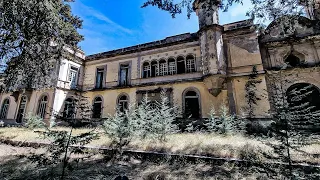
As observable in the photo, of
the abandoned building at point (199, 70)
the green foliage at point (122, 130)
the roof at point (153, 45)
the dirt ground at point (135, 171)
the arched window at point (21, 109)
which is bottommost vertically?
the dirt ground at point (135, 171)

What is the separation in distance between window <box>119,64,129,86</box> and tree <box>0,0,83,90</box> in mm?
6125

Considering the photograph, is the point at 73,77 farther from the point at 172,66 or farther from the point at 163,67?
the point at 172,66

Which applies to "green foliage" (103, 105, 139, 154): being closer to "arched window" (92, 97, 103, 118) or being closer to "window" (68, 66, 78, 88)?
"arched window" (92, 97, 103, 118)

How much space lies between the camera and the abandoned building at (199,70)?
41.9 feet

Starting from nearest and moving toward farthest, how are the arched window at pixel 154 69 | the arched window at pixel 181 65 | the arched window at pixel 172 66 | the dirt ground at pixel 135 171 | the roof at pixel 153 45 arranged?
1. the dirt ground at pixel 135 171
2. the arched window at pixel 181 65
3. the roof at pixel 153 45
4. the arched window at pixel 172 66
5. the arched window at pixel 154 69

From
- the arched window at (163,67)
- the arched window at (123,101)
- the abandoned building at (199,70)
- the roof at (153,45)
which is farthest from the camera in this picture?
the arched window at (123,101)

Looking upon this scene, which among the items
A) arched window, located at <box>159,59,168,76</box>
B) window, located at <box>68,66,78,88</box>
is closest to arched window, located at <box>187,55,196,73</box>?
arched window, located at <box>159,59,168,76</box>

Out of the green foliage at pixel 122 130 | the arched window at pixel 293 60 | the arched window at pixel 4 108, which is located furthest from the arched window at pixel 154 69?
the arched window at pixel 4 108

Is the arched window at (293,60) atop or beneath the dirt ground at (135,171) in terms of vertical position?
atop

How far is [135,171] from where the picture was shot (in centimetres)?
514

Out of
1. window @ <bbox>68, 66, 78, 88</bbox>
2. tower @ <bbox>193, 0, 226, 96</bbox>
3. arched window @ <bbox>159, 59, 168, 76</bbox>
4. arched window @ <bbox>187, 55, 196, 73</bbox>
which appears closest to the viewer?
tower @ <bbox>193, 0, 226, 96</bbox>

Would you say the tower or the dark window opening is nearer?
the tower

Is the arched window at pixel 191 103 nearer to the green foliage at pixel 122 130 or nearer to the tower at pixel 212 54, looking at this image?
the tower at pixel 212 54

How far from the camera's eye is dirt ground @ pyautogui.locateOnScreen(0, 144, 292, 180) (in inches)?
180
